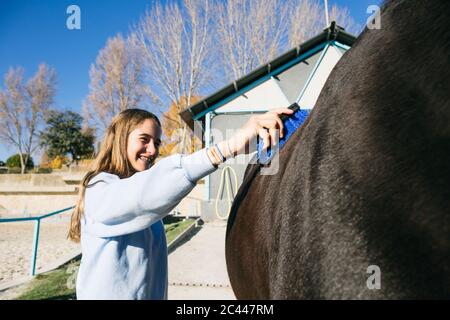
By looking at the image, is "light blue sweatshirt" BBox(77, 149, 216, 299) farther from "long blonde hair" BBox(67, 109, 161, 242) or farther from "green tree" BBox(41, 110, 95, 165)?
"green tree" BBox(41, 110, 95, 165)

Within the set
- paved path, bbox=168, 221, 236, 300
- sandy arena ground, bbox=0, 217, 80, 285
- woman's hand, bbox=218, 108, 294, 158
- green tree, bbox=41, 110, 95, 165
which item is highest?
green tree, bbox=41, 110, 95, 165

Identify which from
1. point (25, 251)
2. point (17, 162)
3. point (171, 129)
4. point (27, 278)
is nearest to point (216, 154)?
point (27, 278)

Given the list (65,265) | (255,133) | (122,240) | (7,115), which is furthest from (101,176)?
(7,115)

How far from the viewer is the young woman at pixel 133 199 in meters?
1.20

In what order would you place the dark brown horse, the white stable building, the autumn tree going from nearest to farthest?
1. the dark brown horse
2. the white stable building
3. the autumn tree

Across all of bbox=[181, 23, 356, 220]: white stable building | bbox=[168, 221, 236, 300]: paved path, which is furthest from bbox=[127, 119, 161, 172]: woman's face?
bbox=[181, 23, 356, 220]: white stable building

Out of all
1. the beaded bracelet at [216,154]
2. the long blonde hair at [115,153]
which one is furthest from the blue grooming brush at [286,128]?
the long blonde hair at [115,153]

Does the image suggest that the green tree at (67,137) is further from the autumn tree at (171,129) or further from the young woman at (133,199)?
the young woman at (133,199)

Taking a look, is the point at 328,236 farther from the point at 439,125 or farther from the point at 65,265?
the point at 65,265

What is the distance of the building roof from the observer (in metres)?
11.0

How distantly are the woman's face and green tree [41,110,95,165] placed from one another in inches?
1209

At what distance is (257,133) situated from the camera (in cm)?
144

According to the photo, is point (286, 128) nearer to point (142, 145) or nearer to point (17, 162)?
point (142, 145)
